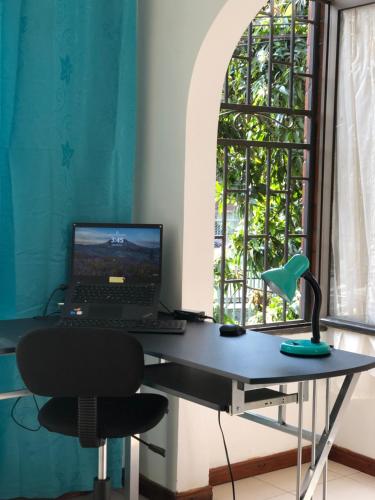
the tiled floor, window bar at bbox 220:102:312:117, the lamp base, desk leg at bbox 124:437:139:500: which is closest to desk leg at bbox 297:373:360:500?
the lamp base

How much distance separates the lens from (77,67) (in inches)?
120

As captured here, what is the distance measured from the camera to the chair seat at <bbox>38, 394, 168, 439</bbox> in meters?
2.40

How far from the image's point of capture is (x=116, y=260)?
9.87ft

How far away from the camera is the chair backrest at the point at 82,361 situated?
7.32 feet

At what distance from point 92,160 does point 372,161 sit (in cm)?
134

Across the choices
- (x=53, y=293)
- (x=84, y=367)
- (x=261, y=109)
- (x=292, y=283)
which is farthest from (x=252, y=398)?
(x=261, y=109)

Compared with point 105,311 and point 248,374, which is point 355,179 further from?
point 248,374

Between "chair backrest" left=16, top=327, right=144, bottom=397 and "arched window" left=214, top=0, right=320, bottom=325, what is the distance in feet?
4.46

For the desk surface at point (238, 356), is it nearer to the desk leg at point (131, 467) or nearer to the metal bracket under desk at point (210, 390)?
the metal bracket under desk at point (210, 390)

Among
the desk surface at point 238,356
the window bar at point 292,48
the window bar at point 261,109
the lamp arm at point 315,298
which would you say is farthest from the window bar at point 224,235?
the lamp arm at point 315,298

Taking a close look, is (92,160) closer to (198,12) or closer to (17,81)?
(17,81)

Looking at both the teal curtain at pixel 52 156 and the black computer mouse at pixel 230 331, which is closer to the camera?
the black computer mouse at pixel 230 331

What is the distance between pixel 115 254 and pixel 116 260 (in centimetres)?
2

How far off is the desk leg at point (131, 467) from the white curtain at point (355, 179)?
1.31 m
